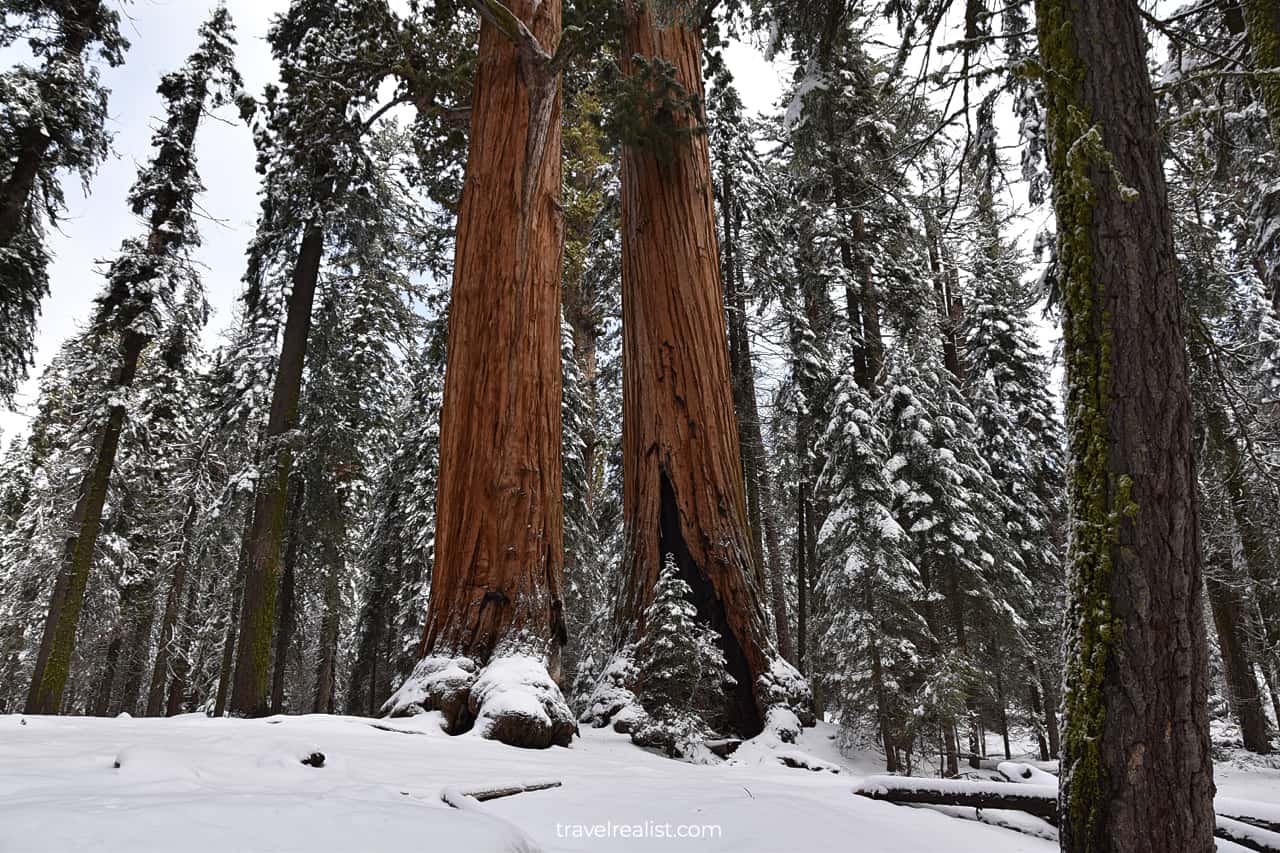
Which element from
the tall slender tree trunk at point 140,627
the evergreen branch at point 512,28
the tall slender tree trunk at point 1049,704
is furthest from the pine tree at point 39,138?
the tall slender tree trunk at point 1049,704

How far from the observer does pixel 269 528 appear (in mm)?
11125

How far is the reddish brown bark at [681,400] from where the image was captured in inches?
242

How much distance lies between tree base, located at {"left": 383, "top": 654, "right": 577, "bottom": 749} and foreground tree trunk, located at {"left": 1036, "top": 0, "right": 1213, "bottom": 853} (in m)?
2.85

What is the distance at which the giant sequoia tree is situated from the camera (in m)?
13.3

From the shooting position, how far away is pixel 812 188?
13.5 m

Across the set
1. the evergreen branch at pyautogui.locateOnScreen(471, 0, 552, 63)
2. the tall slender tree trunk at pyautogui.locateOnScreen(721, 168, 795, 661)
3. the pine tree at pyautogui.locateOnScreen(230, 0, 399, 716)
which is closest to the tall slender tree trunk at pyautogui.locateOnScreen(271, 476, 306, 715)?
the pine tree at pyautogui.locateOnScreen(230, 0, 399, 716)

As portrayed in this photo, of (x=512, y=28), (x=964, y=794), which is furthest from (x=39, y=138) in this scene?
(x=964, y=794)

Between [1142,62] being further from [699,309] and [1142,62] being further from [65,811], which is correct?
[699,309]

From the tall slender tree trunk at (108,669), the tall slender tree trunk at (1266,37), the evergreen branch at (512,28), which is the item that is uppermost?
the evergreen branch at (512,28)

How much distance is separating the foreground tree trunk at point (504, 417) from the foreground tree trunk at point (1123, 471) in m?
2.98

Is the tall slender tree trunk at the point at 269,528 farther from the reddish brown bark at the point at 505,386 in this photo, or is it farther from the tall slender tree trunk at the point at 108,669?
the tall slender tree trunk at the point at 108,669

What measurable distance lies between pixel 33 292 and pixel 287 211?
4107 millimetres

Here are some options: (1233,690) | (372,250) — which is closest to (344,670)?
(372,250)

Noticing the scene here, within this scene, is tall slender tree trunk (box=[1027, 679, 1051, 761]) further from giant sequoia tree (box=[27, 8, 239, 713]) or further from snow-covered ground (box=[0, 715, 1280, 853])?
giant sequoia tree (box=[27, 8, 239, 713])
